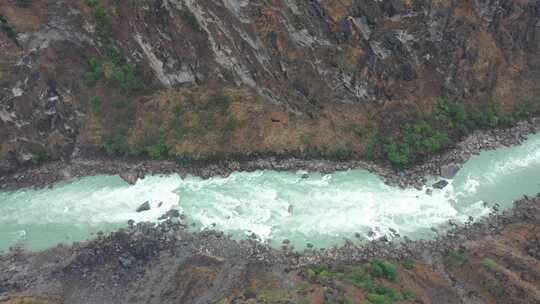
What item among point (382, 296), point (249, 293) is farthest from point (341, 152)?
point (249, 293)

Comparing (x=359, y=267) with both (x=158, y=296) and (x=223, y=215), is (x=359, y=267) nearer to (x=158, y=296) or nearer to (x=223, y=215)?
(x=223, y=215)

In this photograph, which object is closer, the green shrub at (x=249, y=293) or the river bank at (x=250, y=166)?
the green shrub at (x=249, y=293)

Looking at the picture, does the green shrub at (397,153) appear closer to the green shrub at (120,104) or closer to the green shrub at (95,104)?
the green shrub at (120,104)

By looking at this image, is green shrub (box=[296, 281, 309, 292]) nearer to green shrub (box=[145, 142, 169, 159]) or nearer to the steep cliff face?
the steep cliff face

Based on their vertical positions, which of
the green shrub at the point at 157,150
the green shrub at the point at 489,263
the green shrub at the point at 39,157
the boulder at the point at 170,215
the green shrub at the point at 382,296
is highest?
the green shrub at the point at 157,150

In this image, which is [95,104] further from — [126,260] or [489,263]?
[489,263]

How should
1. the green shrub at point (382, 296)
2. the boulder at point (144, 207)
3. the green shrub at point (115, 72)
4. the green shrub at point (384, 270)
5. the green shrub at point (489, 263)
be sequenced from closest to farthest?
1. the green shrub at point (382, 296)
2. the green shrub at point (489, 263)
3. the green shrub at point (384, 270)
4. the boulder at point (144, 207)
5. the green shrub at point (115, 72)

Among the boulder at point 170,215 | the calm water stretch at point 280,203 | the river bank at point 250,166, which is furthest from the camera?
the river bank at point 250,166

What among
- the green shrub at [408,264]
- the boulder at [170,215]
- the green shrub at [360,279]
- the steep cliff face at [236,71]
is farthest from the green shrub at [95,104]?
the green shrub at [408,264]
